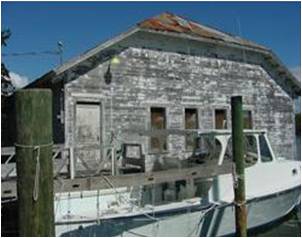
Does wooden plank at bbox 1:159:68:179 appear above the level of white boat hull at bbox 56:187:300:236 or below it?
above

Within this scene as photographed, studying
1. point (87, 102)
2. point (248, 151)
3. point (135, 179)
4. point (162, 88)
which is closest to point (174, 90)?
point (162, 88)

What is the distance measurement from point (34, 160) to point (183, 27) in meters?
14.0

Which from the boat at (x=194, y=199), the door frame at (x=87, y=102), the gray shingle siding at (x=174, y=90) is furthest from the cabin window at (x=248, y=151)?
the door frame at (x=87, y=102)

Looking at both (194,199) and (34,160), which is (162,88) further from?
(34,160)

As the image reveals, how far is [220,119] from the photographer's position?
1867 centimetres

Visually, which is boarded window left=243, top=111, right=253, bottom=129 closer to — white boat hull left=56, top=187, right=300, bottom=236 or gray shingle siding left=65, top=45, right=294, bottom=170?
gray shingle siding left=65, top=45, right=294, bottom=170

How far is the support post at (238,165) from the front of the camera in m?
9.72

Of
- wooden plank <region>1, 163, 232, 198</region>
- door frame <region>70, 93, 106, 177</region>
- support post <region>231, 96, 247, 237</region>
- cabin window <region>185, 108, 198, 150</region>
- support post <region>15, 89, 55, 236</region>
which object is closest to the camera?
support post <region>15, 89, 55, 236</region>

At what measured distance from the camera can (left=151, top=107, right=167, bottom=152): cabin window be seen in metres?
16.5

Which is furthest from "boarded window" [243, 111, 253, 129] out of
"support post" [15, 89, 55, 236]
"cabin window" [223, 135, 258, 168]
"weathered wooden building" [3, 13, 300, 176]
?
"support post" [15, 89, 55, 236]

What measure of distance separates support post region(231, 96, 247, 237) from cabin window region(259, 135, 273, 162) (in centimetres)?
346

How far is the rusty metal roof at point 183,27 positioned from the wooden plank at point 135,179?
6.37 meters

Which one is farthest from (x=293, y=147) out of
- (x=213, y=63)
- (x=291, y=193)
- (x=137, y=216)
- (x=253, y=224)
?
(x=137, y=216)

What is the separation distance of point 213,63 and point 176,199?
25.0 ft
